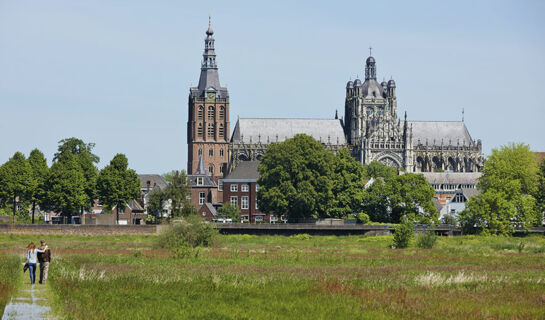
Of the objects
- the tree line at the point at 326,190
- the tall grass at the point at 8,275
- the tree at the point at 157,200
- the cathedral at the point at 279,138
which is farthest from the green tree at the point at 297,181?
the cathedral at the point at 279,138

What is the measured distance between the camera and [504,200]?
9638 cm

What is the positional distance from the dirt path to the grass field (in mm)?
629

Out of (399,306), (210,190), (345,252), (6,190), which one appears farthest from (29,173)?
(399,306)

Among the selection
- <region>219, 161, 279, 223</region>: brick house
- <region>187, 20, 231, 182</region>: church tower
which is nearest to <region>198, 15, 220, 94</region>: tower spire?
<region>187, 20, 231, 182</region>: church tower

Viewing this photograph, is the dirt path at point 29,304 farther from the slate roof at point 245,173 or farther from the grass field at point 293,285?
the slate roof at point 245,173

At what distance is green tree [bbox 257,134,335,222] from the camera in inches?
4151

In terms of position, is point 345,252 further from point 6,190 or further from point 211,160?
point 211,160

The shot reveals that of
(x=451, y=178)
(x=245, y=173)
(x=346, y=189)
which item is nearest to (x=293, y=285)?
(x=346, y=189)

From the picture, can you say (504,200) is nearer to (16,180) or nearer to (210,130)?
(16,180)

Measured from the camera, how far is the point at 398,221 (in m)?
106

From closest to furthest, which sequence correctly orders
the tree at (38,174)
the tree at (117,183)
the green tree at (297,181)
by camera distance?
1. the tree at (38,174)
2. the tree at (117,183)
3. the green tree at (297,181)

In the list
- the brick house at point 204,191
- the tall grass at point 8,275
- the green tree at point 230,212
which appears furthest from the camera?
the brick house at point 204,191

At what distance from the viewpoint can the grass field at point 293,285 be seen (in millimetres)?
30023

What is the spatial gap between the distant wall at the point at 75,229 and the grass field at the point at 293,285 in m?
31.2
